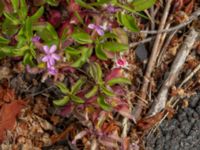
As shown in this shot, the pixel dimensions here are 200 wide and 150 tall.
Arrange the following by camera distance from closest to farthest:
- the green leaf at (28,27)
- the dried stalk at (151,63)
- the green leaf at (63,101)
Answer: the green leaf at (28,27)
the green leaf at (63,101)
the dried stalk at (151,63)

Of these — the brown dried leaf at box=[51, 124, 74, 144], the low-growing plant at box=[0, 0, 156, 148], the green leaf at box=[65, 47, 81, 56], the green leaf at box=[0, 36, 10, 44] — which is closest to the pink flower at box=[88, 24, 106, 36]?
the low-growing plant at box=[0, 0, 156, 148]

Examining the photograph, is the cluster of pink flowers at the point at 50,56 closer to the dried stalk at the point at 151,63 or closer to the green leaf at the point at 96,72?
the green leaf at the point at 96,72

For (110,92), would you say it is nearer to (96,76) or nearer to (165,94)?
(96,76)

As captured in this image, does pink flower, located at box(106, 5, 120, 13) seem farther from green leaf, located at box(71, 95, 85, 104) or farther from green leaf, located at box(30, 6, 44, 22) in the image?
green leaf, located at box(71, 95, 85, 104)

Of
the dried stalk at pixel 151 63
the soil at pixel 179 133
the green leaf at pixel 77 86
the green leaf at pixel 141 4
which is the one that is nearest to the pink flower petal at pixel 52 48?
the green leaf at pixel 77 86

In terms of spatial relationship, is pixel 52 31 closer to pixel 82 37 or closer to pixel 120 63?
pixel 82 37

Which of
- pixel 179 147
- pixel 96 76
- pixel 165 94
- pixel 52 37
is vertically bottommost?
pixel 179 147

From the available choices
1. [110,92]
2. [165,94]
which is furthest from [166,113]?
[110,92]
